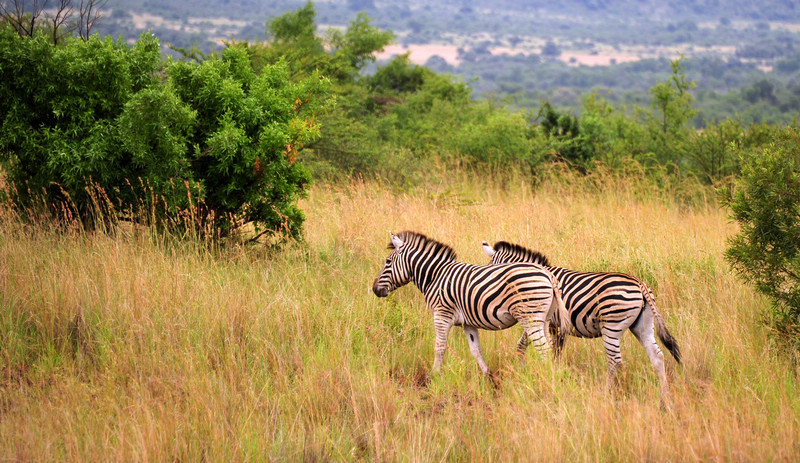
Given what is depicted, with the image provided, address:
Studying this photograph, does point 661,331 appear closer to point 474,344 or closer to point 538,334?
point 538,334

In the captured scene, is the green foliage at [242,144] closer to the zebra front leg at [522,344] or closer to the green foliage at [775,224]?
the zebra front leg at [522,344]

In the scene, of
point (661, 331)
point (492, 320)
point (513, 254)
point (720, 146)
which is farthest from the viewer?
Answer: point (720, 146)

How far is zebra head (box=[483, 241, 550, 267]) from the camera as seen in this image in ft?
18.6

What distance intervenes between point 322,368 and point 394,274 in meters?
1.13

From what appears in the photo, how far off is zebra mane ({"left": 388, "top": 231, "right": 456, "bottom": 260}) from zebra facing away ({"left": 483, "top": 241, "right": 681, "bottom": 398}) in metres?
0.99

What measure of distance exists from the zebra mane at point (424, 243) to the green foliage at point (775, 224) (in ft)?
7.59

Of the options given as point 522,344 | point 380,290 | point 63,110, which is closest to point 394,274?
point 380,290

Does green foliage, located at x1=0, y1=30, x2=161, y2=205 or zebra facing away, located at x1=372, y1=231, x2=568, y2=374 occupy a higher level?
green foliage, located at x1=0, y1=30, x2=161, y2=205

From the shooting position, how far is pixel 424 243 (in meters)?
5.72

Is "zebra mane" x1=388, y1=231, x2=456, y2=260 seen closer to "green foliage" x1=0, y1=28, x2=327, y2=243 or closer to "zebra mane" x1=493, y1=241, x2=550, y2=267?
"zebra mane" x1=493, y1=241, x2=550, y2=267

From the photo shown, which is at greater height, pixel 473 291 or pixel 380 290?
pixel 473 291

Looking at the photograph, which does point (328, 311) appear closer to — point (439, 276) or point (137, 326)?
point (439, 276)

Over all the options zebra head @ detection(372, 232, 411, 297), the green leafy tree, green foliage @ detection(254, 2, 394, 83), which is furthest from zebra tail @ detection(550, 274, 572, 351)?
green foliage @ detection(254, 2, 394, 83)

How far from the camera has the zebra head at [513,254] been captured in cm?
566
